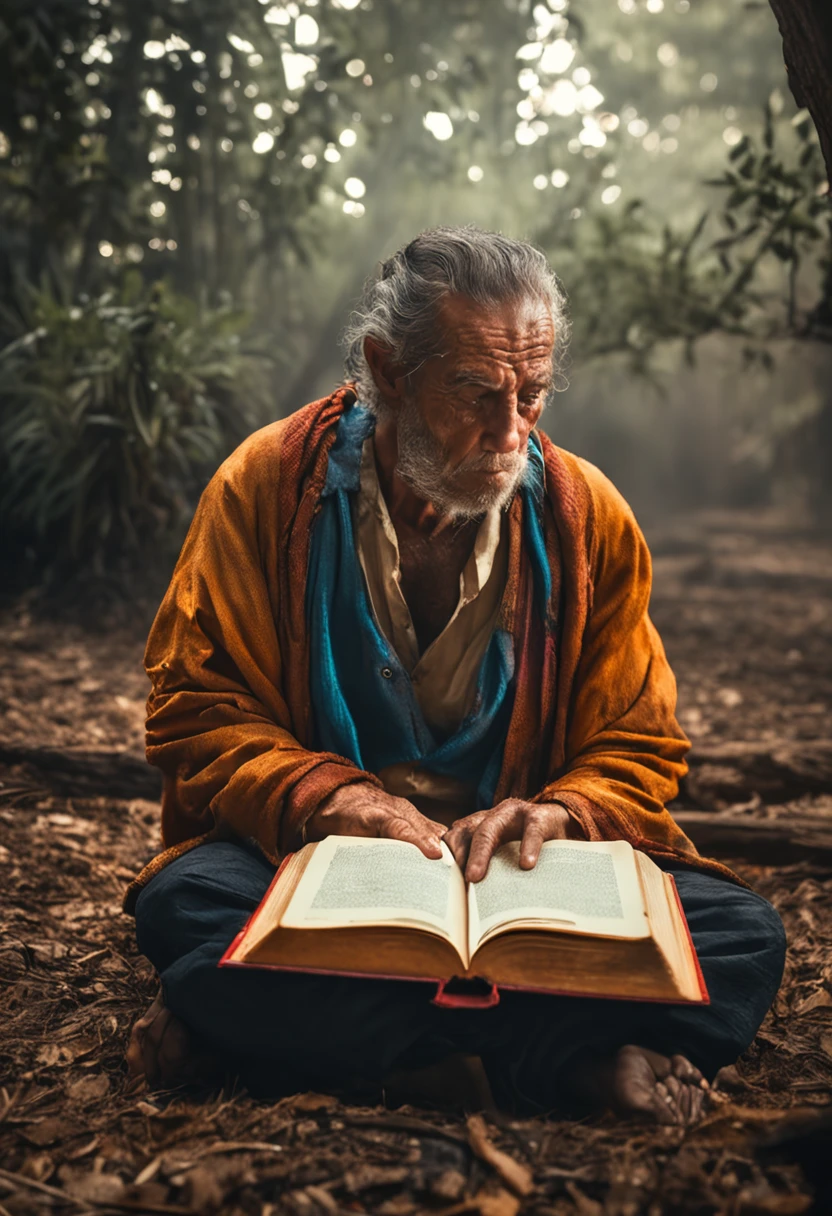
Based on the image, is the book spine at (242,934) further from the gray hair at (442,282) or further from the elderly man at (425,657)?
the gray hair at (442,282)

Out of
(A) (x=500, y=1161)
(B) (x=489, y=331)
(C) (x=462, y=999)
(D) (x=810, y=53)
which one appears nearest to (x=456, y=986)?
(C) (x=462, y=999)

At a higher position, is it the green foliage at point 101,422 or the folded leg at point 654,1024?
the green foliage at point 101,422

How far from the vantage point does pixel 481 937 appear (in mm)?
1956

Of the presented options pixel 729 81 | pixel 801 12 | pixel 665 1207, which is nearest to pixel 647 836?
pixel 665 1207

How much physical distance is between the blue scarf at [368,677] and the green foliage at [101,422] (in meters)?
3.60

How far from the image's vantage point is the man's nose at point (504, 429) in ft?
8.53

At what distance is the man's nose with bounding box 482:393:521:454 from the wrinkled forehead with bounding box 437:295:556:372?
102 mm

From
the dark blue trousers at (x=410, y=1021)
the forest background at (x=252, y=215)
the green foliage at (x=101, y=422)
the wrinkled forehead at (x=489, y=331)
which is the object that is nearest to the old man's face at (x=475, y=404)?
the wrinkled forehead at (x=489, y=331)

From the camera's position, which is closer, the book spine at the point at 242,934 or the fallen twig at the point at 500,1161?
the fallen twig at the point at 500,1161

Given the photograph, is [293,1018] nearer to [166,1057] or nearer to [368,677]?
[166,1057]

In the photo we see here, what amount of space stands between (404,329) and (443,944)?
152cm

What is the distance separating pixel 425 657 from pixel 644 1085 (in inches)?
45.5

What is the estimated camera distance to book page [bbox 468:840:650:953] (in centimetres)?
196

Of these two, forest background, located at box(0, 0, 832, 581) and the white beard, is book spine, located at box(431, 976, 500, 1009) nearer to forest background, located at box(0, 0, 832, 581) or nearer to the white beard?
the white beard
